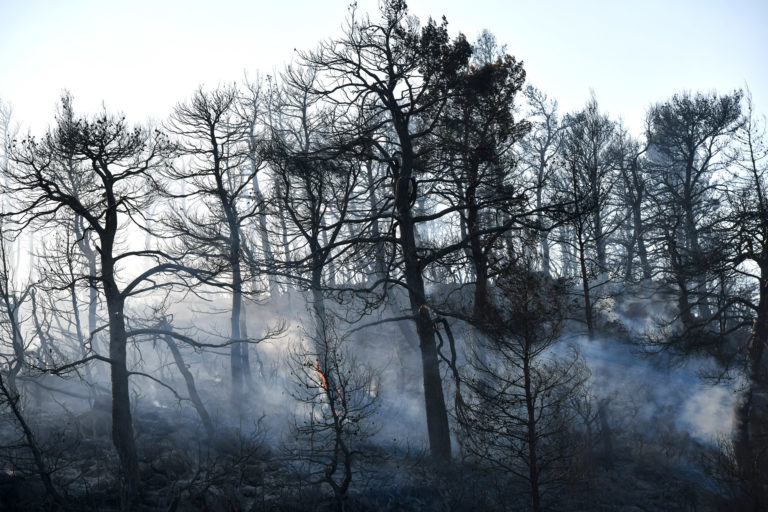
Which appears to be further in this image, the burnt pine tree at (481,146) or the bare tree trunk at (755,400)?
the bare tree trunk at (755,400)

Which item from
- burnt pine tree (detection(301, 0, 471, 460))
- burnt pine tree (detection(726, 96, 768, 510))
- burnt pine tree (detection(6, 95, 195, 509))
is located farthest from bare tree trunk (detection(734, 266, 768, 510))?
burnt pine tree (detection(6, 95, 195, 509))

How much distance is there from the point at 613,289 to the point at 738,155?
9.43m

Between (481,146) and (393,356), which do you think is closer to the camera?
(481,146)

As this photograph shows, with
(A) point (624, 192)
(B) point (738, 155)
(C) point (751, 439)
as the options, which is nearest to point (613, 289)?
(A) point (624, 192)

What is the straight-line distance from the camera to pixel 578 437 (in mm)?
14305

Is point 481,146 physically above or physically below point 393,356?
above

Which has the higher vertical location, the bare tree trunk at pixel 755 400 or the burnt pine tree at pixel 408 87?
the burnt pine tree at pixel 408 87

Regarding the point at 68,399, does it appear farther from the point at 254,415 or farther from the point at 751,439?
the point at 751,439

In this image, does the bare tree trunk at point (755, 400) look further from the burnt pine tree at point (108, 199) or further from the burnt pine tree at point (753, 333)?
the burnt pine tree at point (108, 199)

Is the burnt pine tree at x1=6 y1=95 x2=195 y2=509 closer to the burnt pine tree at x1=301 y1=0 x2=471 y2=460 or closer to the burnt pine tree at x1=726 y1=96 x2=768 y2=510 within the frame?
the burnt pine tree at x1=301 y1=0 x2=471 y2=460

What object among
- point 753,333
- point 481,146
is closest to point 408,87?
point 481,146

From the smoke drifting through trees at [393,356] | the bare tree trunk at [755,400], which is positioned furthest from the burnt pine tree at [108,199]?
the bare tree trunk at [755,400]

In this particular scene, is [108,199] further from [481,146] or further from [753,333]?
[753,333]

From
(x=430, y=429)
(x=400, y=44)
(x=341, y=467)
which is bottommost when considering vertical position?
(x=341, y=467)
